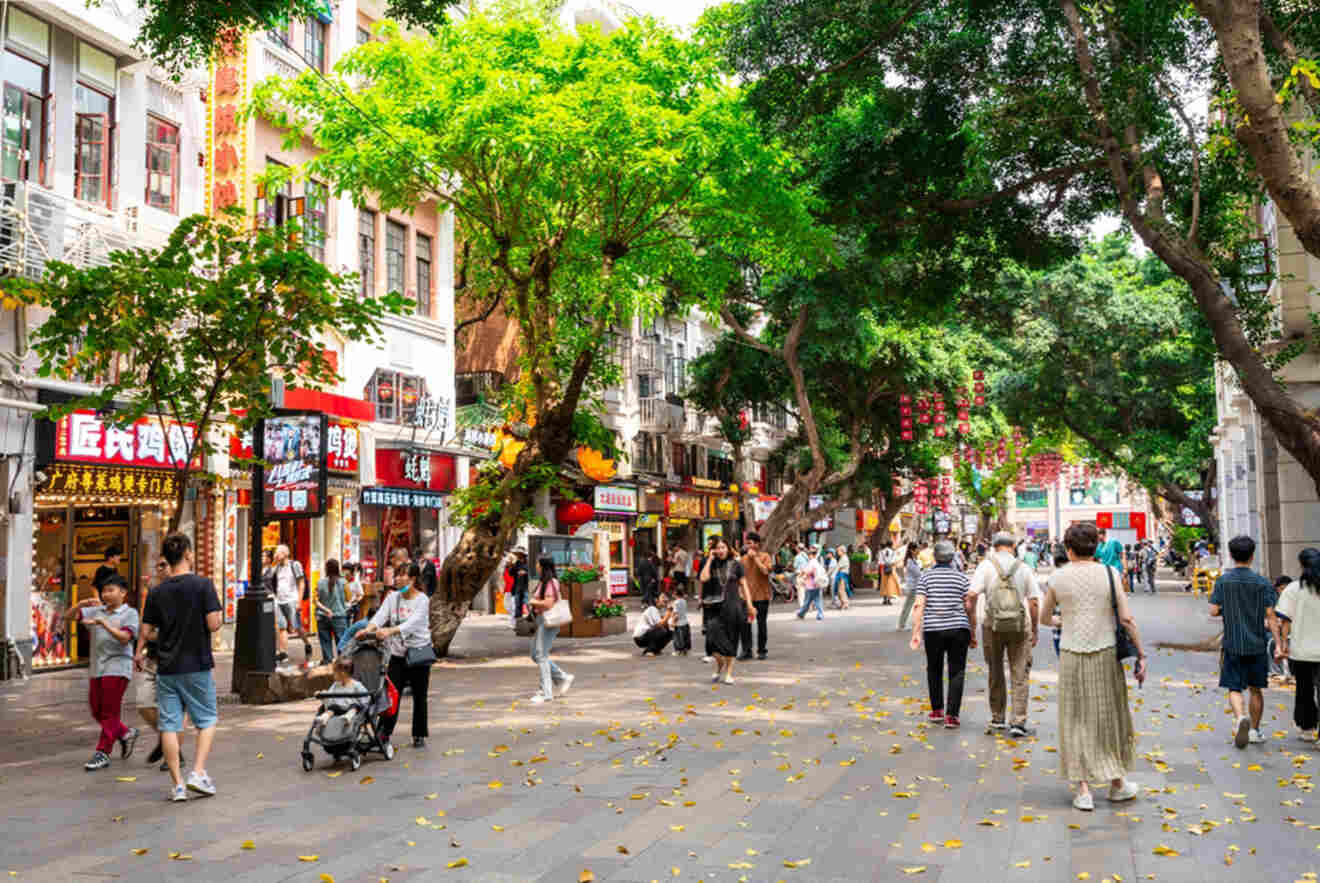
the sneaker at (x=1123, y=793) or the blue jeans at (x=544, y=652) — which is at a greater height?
the blue jeans at (x=544, y=652)

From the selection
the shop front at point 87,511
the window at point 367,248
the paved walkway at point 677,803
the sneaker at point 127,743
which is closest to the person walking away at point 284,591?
the shop front at point 87,511

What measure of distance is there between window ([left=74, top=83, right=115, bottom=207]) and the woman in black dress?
10.4 meters

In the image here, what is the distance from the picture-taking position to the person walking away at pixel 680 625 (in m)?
19.0

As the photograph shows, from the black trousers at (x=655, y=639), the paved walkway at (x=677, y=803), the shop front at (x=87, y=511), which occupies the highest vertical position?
the shop front at (x=87, y=511)

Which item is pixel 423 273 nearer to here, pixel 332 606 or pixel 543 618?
pixel 332 606

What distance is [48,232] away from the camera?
52.8 feet

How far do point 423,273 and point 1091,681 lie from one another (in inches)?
876

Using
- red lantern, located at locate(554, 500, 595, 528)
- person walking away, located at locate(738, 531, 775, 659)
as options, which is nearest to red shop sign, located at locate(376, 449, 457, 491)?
red lantern, located at locate(554, 500, 595, 528)

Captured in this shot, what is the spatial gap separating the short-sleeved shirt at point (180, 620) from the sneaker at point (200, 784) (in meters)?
0.70

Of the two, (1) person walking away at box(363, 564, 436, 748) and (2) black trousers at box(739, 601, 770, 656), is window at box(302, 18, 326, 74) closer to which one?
(2) black trousers at box(739, 601, 770, 656)

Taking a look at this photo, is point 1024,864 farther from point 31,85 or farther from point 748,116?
point 31,85

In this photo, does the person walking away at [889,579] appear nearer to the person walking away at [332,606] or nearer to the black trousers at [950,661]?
the person walking away at [332,606]

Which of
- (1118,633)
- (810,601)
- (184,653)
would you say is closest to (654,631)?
(810,601)

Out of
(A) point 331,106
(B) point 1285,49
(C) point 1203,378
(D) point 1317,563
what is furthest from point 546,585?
(C) point 1203,378
